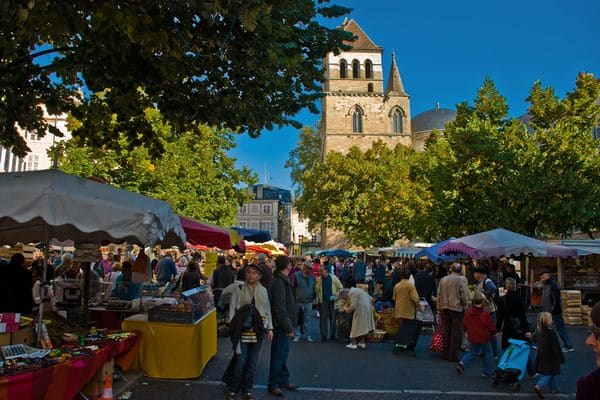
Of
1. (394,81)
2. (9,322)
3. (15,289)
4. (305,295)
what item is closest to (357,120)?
(394,81)

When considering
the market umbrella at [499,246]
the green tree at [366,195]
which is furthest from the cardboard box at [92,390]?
the green tree at [366,195]

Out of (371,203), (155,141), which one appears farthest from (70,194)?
(371,203)

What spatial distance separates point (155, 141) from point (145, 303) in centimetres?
274

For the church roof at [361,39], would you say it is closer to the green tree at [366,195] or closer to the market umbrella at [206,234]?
the green tree at [366,195]

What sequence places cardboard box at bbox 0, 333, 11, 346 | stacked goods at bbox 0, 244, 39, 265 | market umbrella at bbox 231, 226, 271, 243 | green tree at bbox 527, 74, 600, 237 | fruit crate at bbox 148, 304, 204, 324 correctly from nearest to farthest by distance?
cardboard box at bbox 0, 333, 11, 346
fruit crate at bbox 148, 304, 204, 324
market umbrella at bbox 231, 226, 271, 243
stacked goods at bbox 0, 244, 39, 265
green tree at bbox 527, 74, 600, 237

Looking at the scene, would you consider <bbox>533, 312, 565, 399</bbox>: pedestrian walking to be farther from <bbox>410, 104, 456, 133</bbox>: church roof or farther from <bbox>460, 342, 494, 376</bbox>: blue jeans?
<bbox>410, 104, 456, 133</bbox>: church roof

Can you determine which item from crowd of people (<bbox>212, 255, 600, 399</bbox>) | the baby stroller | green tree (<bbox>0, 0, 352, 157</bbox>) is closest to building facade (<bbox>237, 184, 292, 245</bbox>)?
crowd of people (<bbox>212, 255, 600, 399</bbox>)

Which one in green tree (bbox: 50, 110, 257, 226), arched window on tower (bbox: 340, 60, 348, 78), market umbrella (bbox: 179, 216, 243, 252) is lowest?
market umbrella (bbox: 179, 216, 243, 252)

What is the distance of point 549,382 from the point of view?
24.0 ft

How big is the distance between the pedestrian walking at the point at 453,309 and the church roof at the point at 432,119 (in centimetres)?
7028

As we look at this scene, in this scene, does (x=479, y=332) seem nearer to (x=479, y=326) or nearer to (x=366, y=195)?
(x=479, y=326)

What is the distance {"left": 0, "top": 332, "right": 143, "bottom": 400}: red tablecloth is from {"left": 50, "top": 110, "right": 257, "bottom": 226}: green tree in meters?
19.5

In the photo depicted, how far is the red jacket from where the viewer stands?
824 cm

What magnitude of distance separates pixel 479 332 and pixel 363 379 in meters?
2.03
